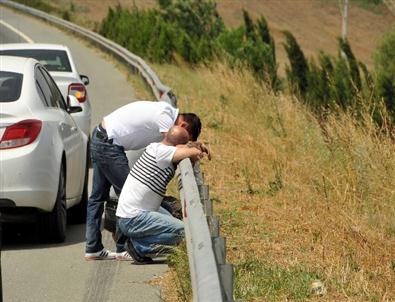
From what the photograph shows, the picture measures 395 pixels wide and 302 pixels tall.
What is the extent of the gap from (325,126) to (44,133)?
17.7 feet

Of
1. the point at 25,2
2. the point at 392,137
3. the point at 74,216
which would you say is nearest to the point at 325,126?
the point at 392,137

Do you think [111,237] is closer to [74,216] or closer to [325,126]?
[74,216]

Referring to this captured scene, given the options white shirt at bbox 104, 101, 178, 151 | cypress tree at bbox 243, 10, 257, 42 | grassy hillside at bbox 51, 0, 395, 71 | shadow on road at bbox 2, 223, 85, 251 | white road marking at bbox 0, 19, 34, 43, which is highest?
white shirt at bbox 104, 101, 178, 151

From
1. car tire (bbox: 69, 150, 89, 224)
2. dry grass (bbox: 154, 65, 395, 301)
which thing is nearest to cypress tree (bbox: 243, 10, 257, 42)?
dry grass (bbox: 154, 65, 395, 301)

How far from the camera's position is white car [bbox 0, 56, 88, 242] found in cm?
1080

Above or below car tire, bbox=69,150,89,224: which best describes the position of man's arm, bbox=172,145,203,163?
above

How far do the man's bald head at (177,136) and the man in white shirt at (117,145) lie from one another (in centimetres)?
25

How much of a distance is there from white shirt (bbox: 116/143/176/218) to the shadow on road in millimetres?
1415

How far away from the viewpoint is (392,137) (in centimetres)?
1429

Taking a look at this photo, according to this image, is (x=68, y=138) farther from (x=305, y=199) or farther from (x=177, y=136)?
(x=305, y=199)

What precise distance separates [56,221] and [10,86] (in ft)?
4.07

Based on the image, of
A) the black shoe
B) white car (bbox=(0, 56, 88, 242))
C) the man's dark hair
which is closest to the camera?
the man's dark hair

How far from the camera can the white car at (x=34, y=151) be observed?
10805mm

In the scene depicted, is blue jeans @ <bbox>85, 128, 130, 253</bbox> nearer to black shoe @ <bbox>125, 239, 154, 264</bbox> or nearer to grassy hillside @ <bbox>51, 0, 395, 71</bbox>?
black shoe @ <bbox>125, 239, 154, 264</bbox>
